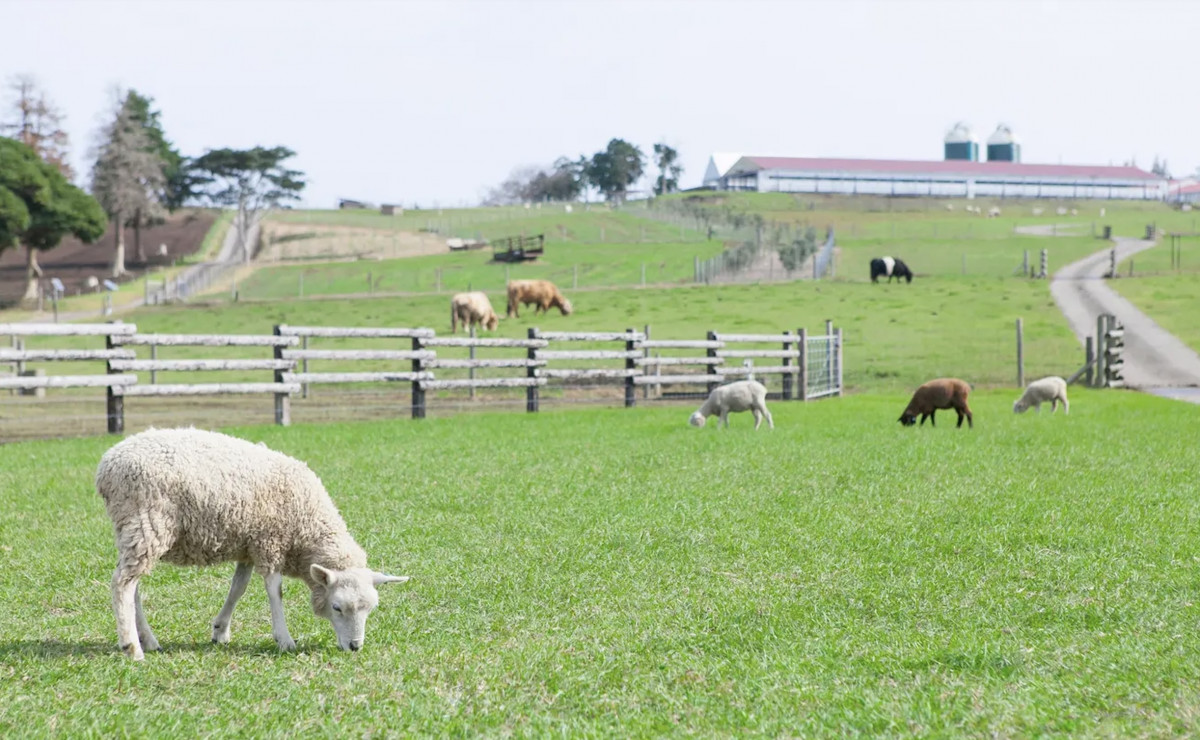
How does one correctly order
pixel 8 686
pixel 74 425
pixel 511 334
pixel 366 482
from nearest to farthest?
pixel 8 686
pixel 366 482
pixel 74 425
pixel 511 334

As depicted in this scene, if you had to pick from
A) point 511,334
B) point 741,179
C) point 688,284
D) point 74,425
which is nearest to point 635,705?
point 74,425

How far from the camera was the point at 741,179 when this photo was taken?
134250 mm

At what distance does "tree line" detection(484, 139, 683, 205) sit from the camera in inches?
5915

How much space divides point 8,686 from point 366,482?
20.9ft

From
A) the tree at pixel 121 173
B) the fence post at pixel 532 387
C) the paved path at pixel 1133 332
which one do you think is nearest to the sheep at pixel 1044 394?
the paved path at pixel 1133 332

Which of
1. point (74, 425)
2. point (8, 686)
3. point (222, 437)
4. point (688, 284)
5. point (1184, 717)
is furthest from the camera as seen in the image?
point (688, 284)

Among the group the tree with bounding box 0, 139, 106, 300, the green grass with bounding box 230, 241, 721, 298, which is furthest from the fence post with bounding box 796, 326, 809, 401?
the tree with bounding box 0, 139, 106, 300

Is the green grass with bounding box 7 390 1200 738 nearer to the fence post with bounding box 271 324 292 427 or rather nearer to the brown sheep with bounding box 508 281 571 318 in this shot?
the fence post with bounding box 271 324 292 427

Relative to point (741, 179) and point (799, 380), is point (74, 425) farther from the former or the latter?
point (741, 179)

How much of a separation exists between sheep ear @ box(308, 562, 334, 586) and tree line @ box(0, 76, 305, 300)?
6319 cm

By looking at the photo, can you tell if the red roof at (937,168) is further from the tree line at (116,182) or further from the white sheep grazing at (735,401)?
the white sheep grazing at (735,401)

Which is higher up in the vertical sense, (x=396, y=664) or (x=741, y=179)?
(x=741, y=179)

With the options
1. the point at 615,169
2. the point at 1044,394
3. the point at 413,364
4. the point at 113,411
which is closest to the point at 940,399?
the point at 1044,394

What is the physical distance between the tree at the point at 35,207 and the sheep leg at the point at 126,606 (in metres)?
→ 62.9
